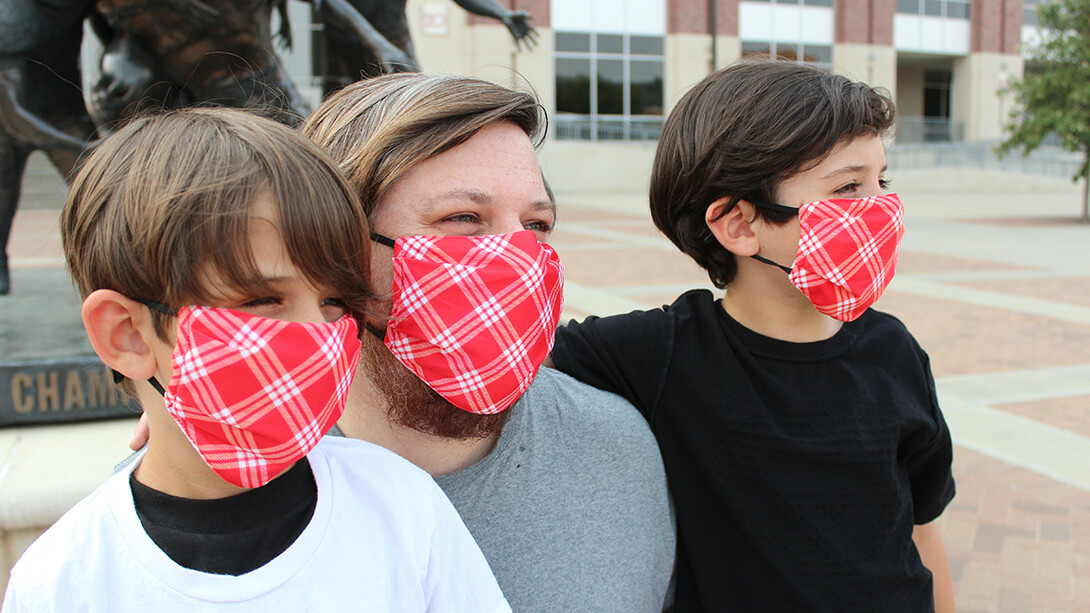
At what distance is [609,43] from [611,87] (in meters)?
1.48

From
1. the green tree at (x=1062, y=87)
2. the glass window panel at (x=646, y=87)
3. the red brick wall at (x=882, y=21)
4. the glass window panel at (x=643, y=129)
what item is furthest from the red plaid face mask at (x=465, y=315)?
the red brick wall at (x=882, y=21)

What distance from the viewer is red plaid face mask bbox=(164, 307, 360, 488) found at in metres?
1.09

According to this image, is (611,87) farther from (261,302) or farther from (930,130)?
(261,302)

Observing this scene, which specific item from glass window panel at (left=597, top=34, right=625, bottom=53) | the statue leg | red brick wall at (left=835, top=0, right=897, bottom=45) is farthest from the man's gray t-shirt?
red brick wall at (left=835, top=0, right=897, bottom=45)

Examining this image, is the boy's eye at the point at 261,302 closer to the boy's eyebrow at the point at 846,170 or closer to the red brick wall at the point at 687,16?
the boy's eyebrow at the point at 846,170

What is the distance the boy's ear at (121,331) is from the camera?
112 centimetres

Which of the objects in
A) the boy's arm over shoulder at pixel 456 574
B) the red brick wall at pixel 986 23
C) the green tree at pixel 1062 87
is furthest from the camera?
the red brick wall at pixel 986 23

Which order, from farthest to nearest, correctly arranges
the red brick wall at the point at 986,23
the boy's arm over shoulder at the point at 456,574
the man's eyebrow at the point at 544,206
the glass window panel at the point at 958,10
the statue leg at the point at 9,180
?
the red brick wall at the point at 986,23 < the glass window panel at the point at 958,10 < the statue leg at the point at 9,180 < the man's eyebrow at the point at 544,206 < the boy's arm over shoulder at the point at 456,574

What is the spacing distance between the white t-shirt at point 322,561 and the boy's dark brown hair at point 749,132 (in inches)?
37.4

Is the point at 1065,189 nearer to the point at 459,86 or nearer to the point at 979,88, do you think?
the point at 979,88

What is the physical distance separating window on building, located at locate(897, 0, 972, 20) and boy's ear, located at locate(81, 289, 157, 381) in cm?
3748

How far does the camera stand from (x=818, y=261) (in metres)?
1.77

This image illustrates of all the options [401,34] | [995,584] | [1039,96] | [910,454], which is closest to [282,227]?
[910,454]

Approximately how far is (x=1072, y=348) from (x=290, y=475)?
23.6 ft
